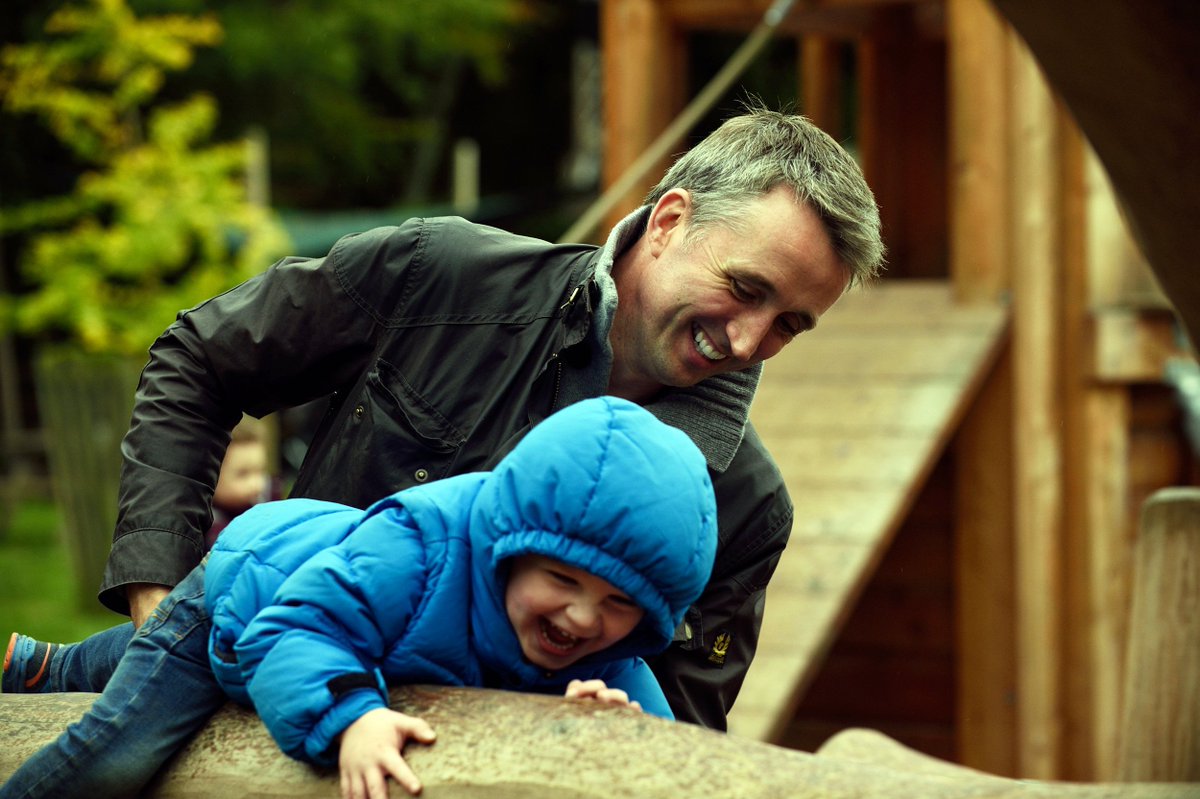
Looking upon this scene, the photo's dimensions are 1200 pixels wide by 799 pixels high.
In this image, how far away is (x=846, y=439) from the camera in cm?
552

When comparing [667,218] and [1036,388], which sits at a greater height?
[667,218]

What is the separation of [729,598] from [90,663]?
0.98 meters

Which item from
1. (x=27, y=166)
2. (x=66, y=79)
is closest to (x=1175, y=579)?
(x=66, y=79)

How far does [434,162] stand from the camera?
74.1 feet

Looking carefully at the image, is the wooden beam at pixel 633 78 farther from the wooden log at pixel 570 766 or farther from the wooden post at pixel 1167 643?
the wooden log at pixel 570 766

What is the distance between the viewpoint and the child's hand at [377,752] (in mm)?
1528

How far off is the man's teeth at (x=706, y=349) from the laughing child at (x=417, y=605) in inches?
22.3

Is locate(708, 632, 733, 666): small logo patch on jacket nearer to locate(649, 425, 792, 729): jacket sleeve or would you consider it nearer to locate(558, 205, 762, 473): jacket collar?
locate(649, 425, 792, 729): jacket sleeve

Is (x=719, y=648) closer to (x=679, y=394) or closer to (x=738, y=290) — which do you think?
(x=679, y=394)

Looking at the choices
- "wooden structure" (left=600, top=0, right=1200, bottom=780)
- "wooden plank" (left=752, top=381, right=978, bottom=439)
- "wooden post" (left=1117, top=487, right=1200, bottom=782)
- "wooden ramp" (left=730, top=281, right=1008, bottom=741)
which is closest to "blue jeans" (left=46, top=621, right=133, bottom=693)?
"wooden post" (left=1117, top=487, right=1200, bottom=782)

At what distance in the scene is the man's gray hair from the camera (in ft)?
7.40

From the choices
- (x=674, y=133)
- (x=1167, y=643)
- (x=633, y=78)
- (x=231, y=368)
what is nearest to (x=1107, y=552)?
(x=674, y=133)

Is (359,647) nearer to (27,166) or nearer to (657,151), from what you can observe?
(657,151)

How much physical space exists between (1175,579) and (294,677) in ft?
6.03
